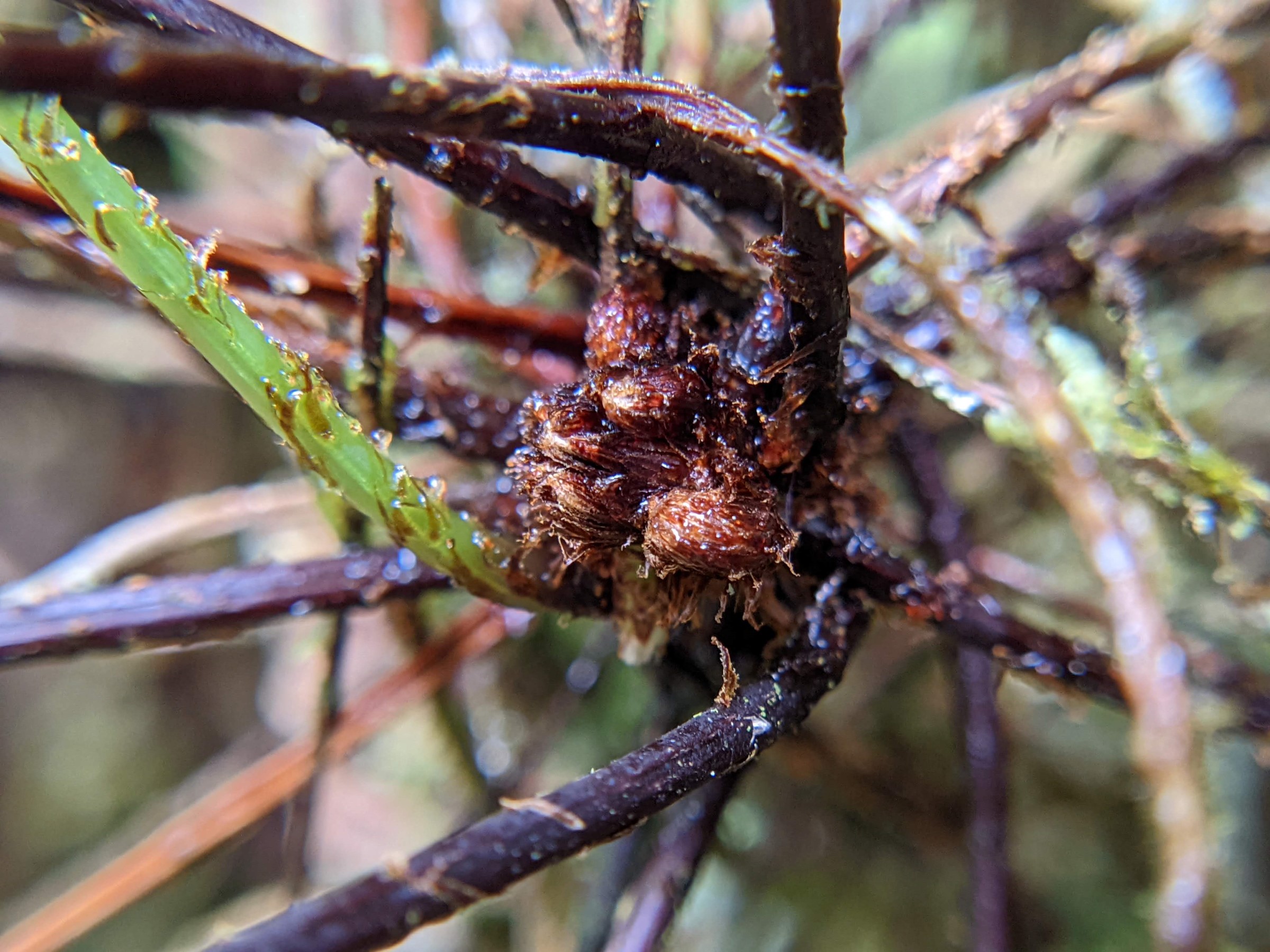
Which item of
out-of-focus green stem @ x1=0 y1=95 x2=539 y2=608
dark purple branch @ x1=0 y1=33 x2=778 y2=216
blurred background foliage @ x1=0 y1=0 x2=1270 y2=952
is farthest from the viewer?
blurred background foliage @ x1=0 y1=0 x2=1270 y2=952

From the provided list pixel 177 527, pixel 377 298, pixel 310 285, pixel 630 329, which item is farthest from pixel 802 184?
pixel 177 527

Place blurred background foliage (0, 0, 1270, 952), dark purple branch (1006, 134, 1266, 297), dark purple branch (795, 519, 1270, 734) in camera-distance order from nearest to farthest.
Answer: dark purple branch (795, 519, 1270, 734), dark purple branch (1006, 134, 1266, 297), blurred background foliage (0, 0, 1270, 952)

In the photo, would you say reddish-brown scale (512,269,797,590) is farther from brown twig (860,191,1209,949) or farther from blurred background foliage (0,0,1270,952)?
blurred background foliage (0,0,1270,952)

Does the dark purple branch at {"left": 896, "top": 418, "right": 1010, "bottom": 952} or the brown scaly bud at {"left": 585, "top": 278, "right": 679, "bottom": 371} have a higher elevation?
the brown scaly bud at {"left": 585, "top": 278, "right": 679, "bottom": 371}

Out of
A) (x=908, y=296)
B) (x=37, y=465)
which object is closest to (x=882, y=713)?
(x=908, y=296)

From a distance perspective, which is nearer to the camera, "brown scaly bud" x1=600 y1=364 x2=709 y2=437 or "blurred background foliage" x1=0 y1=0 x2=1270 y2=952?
"brown scaly bud" x1=600 y1=364 x2=709 y2=437

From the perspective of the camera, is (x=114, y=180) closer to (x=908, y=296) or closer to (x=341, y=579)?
(x=341, y=579)

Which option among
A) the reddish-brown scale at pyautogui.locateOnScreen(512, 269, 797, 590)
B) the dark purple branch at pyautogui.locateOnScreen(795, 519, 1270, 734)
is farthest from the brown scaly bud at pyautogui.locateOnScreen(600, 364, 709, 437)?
the dark purple branch at pyautogui.locateOnScreen(795, 519, 1270, 734)

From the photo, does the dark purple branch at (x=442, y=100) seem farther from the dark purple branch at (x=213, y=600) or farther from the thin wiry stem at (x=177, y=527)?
the thin wiry stem at (x=177, y=527)
